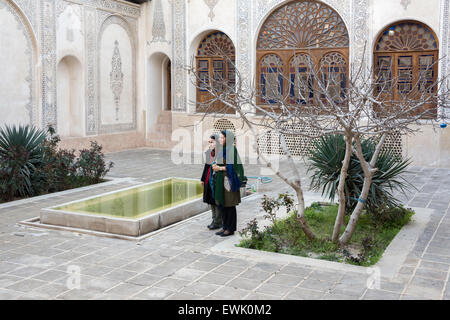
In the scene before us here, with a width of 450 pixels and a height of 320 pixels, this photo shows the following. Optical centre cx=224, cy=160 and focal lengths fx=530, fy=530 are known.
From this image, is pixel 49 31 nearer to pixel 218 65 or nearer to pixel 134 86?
pixel 134 86

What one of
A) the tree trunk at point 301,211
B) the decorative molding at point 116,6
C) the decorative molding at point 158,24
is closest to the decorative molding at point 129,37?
the decorative molding at point 116,6

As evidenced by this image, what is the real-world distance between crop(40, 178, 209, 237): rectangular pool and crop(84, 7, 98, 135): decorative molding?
6388 millimetres

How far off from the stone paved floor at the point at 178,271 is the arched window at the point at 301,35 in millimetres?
7399

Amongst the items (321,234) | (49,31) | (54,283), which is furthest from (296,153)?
(54,283)

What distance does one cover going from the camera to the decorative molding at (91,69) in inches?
555

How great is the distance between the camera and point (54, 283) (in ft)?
15.6

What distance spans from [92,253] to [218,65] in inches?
407

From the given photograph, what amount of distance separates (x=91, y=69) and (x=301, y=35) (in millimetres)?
5687

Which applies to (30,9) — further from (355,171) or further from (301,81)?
(355,171)

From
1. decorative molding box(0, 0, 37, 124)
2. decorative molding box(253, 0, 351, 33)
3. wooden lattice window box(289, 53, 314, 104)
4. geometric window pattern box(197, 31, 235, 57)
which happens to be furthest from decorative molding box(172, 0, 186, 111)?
decorative molding box(0, 0, 37, 124)

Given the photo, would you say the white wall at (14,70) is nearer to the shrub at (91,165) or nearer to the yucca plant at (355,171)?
the shrub at (91,165)

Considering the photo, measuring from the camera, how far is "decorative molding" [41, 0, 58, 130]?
41.7 feet

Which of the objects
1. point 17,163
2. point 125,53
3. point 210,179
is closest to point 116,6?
point 125,53

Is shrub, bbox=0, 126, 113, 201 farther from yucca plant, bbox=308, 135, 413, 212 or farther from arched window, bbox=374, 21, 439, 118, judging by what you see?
arched window, bbox=374, 21, 439, 118
